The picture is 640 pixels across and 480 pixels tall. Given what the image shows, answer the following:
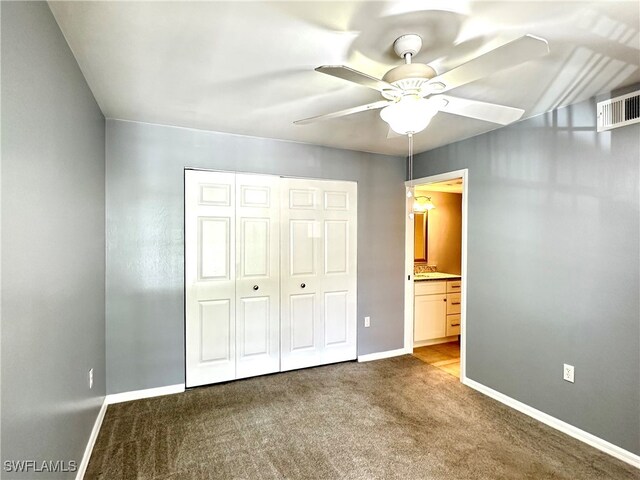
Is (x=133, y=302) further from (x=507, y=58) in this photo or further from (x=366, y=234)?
(x=507, y=58)

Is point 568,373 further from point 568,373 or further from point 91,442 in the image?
point 91,442

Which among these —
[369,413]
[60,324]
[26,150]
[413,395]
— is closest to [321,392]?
[369,413]

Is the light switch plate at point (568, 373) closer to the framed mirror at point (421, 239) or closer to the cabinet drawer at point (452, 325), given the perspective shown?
the cabinet drawer at point (452, 325)

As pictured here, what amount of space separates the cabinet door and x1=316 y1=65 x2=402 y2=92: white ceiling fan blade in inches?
124

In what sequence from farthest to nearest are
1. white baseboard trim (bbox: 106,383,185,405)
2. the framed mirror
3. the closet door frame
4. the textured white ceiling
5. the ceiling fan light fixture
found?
1. the framed mirror
2. the closet door frame
3. white baseboard trim (bbox: 106,383,185,405)
4. the ceiling fan light fixture
5. the textured white ceiling

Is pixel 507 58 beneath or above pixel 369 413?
above

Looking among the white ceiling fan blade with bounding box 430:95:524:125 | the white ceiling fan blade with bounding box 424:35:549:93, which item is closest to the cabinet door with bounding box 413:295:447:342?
the white ceiling fan blade with bounding box 430:95:524:125

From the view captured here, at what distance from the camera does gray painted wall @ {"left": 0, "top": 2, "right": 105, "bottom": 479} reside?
42.1 inches

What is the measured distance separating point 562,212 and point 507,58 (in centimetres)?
167

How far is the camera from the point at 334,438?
2291 mm

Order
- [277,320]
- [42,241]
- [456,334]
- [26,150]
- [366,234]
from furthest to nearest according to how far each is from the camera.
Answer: [456,334], [366,234], [277,320], [42,241], [26,150]

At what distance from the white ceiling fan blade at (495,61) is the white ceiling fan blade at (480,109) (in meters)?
0.13

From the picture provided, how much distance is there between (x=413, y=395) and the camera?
9.64 ft

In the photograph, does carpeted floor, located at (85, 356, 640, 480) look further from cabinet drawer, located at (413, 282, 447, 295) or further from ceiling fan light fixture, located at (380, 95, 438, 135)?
ceiling fan light fixture, located at (380, 95, 438, 135)
